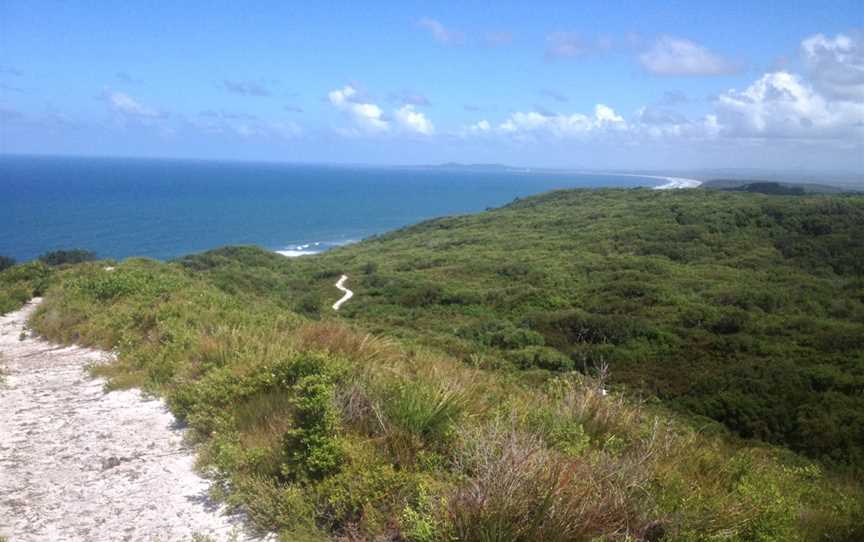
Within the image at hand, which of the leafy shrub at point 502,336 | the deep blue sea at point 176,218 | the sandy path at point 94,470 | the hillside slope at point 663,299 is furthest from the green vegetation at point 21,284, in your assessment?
the deep blue sea at point 176,218

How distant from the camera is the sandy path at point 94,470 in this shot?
395 cm

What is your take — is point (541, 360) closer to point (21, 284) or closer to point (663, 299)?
point (663, 299)

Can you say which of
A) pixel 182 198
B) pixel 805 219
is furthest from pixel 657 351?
pixel 182 198

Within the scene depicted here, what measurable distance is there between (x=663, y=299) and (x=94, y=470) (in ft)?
137

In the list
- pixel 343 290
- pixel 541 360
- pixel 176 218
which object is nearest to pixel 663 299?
pixel 541 360

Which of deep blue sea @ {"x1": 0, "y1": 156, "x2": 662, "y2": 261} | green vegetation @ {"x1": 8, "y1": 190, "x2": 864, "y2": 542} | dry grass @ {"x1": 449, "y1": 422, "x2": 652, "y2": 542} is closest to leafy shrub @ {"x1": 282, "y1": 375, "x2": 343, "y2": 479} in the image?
green vegetation @ {"x1": 8, "y1": 190, "x2": 864, "y2": 542}

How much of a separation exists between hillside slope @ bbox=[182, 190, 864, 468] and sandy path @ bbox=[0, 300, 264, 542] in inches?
290

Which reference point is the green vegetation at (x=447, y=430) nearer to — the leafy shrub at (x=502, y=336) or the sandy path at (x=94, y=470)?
the sandy path at (x=94, y=470)

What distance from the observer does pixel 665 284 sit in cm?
4678

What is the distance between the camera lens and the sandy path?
3945mm

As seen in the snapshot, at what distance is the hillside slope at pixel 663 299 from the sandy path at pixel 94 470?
7.38 m

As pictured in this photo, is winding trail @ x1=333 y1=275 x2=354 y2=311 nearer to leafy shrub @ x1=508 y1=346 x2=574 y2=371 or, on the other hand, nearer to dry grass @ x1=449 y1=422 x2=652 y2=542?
leafy shrub @ x1=508 y1=346 x2=574 y2=371

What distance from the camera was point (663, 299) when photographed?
138 feet

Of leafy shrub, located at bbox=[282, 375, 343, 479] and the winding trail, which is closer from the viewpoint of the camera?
leafy shrub, located at bbox=[282, 375, 343, 479]
